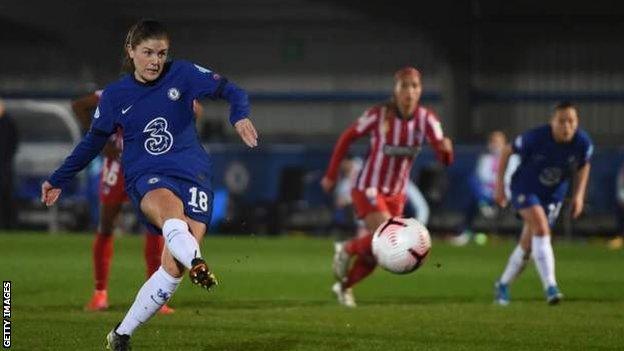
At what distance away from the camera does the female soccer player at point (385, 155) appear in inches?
571

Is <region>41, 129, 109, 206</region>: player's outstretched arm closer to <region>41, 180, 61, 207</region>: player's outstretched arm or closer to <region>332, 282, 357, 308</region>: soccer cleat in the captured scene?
<region>41, 180, 61, 207</region>: player's outstretched arm

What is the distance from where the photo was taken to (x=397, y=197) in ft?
48.5

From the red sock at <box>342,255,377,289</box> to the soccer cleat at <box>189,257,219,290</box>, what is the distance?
240 inches

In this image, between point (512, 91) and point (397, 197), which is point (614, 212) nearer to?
point (512, 91)

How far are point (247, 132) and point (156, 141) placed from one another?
2.57ft

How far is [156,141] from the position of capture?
383 inches

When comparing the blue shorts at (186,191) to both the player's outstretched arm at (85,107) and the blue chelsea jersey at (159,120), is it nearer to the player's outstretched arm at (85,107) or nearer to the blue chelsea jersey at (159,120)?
the blue chelsea jersey at (159,120)

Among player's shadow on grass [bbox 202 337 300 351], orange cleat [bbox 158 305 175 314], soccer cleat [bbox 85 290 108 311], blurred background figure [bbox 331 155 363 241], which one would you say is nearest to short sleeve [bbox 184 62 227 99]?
player's shadow on grass [bbox 202 337 300 351]

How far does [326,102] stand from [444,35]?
11.0 ft

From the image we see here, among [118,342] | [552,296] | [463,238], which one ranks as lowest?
[463,238]

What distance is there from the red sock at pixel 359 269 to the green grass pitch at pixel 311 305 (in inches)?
10.8

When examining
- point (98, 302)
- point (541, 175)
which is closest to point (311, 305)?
point (98, 302)

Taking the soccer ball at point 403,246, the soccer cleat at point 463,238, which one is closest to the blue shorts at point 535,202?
the soccer ball at point 403,246

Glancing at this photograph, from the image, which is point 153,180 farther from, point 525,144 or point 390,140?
point 525,144
